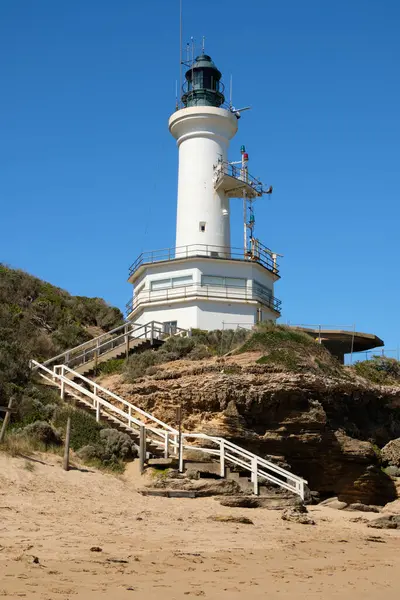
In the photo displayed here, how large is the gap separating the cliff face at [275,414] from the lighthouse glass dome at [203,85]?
19.0 metres

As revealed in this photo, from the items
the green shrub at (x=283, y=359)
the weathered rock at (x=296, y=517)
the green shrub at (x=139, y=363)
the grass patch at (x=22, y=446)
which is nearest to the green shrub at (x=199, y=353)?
the green shrub at (x=139, y=363)

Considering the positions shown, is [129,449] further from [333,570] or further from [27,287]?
[27,287]

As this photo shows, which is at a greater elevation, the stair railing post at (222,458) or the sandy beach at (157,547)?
the stair railing post at (222,458)

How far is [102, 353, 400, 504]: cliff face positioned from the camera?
21984 mm

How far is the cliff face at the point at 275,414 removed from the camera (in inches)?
866

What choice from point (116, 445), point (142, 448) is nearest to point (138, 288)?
point (116, 445)

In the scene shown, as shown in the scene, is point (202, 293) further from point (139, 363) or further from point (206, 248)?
point (139, 363)

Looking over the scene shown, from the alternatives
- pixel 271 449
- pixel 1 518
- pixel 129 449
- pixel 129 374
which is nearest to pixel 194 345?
pixel 129 374

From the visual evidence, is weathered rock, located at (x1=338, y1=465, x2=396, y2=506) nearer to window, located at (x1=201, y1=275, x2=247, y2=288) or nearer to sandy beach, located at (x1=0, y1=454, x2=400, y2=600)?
sandy beach, located at (x1=0, y1=454, x2=400, y2=600)

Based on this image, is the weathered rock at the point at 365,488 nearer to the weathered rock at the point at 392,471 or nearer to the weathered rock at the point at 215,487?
the weathered rock at the point at 392,471

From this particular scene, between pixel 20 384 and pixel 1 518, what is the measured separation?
10.9 meters

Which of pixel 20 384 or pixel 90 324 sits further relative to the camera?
pixel 90 324

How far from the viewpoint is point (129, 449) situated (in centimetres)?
1959

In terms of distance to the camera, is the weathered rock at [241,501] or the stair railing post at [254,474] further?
the stair railing post at [254,474]
